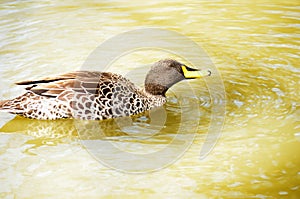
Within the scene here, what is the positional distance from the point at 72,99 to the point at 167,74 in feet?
3.96

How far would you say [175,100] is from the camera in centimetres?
710

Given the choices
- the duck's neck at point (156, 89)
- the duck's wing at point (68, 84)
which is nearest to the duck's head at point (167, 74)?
the duck's neck at point (156, 89)

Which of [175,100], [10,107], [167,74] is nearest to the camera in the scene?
[10,107]

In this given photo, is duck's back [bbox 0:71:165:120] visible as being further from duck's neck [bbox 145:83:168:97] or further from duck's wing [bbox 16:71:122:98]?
duck's neck [bbox 145:83:168:97]

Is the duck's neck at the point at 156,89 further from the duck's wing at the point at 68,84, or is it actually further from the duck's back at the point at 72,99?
the duck's wing at the point at 68,84

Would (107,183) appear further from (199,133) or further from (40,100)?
(40,100)

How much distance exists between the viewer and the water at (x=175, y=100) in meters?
5.14

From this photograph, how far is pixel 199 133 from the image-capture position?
6070mm

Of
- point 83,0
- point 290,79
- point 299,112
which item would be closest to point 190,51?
point 290,79

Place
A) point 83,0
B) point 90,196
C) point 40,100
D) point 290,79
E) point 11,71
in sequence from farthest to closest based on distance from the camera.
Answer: point 83,0 → point 11,71 → point 290,79 → point 40,100 → point 90,196

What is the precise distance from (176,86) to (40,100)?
1.84 metres

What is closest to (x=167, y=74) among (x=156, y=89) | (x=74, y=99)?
(x=156, y=89)

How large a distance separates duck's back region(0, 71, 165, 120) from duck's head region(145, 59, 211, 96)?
0.52 m

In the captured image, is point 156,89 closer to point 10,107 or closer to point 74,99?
point 74,99
